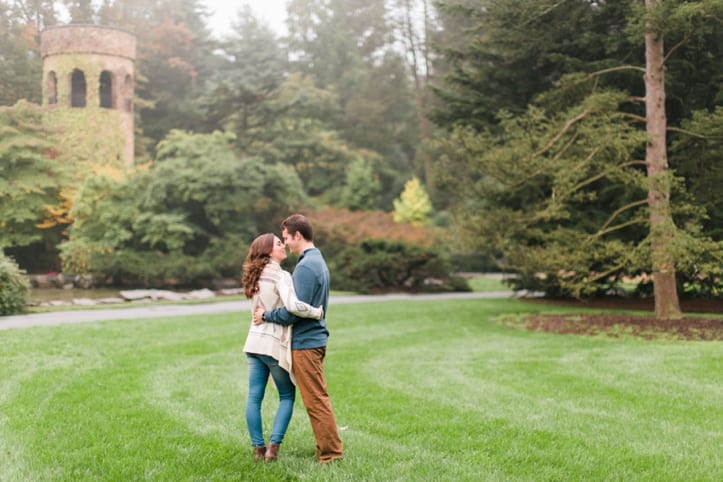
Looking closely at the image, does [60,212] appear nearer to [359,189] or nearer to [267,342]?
Result: [359,189]

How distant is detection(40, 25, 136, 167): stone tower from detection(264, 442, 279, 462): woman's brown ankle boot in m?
19.0

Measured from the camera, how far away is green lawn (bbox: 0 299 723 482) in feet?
15.6

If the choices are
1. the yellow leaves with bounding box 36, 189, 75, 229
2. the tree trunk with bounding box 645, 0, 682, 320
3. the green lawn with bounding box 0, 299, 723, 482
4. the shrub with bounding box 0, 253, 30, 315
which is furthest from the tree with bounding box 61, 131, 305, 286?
the tree trunk with bounding box 645, 0, 682, 320

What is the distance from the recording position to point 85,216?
73.0 ft

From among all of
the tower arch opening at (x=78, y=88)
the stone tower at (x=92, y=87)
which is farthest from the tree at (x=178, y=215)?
the tower arch opening at (x=78, y=88)

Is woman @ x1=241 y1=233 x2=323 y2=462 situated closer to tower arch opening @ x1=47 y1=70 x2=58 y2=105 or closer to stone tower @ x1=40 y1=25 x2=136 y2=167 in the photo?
stone tower @ x1=40 y1=25 x2=136 y2=167

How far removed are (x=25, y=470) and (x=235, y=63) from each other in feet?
111

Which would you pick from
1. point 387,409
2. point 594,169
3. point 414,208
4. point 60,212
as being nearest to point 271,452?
point 387,409

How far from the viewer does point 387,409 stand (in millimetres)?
6520

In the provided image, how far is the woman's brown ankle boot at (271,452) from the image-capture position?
4.82 meters

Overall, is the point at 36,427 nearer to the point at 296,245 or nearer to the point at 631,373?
the point at 296,245

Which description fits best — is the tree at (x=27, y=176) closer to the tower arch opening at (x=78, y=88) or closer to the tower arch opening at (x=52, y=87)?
the tower arch opening at (x=52, y=87)

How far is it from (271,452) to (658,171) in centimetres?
1028

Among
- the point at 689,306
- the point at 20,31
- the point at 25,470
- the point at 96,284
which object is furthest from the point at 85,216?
the point at 25,470
